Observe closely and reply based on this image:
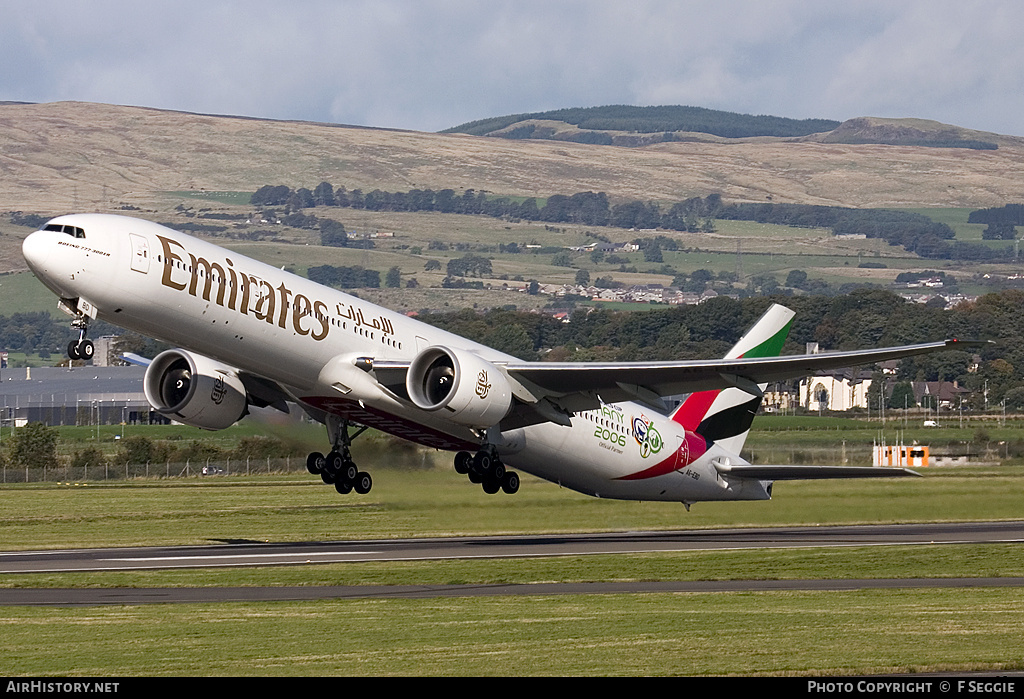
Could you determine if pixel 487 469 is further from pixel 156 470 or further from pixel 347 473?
pixel 156 470

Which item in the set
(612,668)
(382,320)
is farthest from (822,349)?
(612,668)

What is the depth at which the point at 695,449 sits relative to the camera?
49875mm

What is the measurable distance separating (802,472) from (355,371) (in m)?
18.5

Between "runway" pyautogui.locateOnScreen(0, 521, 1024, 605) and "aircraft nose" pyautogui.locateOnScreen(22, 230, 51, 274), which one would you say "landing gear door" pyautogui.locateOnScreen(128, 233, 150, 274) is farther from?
"runway" pyautogui.locateOnScreen(0, 521, 1024, 605)

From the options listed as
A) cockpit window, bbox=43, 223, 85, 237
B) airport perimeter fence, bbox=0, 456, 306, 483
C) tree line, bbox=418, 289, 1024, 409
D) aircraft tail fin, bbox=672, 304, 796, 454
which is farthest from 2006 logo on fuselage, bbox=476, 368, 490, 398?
tree line, bbox=418, 289, 1024, 409

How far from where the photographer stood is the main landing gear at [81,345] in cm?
3219

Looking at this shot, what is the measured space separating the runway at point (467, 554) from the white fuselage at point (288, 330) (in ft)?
10.2

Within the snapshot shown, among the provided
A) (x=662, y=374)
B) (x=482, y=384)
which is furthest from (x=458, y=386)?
(x=662, y=374)

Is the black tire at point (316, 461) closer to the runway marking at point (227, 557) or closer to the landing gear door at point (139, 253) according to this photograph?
the runway marking at point (227, 557)

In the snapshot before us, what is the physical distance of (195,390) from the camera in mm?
40344

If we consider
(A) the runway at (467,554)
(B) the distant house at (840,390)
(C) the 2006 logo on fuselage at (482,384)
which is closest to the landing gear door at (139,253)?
(A) the runway at (467,554)

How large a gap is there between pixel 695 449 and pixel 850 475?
5.27 metres

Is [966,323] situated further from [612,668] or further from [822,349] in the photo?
[612,668]

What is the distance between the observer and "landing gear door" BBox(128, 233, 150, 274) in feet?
108
